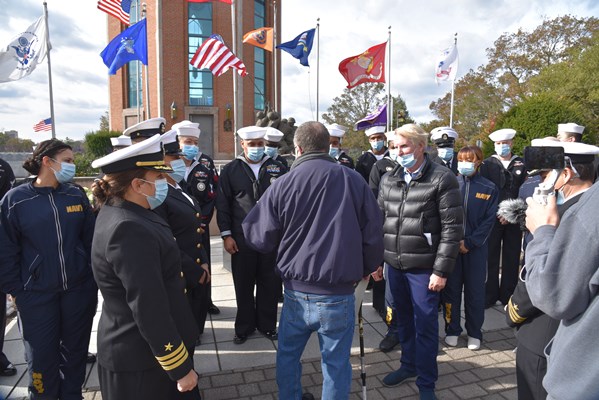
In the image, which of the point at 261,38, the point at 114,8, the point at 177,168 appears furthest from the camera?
the point at 261,38

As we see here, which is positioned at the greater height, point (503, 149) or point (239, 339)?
point (503, 149)

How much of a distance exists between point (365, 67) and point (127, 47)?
23.9 ft

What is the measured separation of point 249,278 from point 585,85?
23224 millimetres

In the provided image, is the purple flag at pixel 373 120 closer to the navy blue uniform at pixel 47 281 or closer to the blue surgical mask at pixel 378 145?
the blue surgical mask at pixel 378 145

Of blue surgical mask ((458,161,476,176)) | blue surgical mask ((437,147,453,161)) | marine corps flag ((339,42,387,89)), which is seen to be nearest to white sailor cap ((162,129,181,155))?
blue surgical mask ((458,161,476,176))

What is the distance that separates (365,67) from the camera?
42.3 feet

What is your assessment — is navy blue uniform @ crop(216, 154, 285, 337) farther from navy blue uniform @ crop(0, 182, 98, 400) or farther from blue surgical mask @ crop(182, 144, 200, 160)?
navy blue uniform @ crop(0, 182, 98, 400)

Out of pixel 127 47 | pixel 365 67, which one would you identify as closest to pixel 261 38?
pixel 365 67

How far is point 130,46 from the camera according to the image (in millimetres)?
11625

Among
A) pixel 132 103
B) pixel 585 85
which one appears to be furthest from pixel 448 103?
pixel 132 103

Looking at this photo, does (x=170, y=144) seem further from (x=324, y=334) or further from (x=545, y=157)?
(x=545, y=157)

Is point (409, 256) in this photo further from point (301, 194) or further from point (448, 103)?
point (448, 103)

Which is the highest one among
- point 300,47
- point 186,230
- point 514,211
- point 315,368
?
point 300,47

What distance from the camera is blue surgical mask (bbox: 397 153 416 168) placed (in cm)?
327
